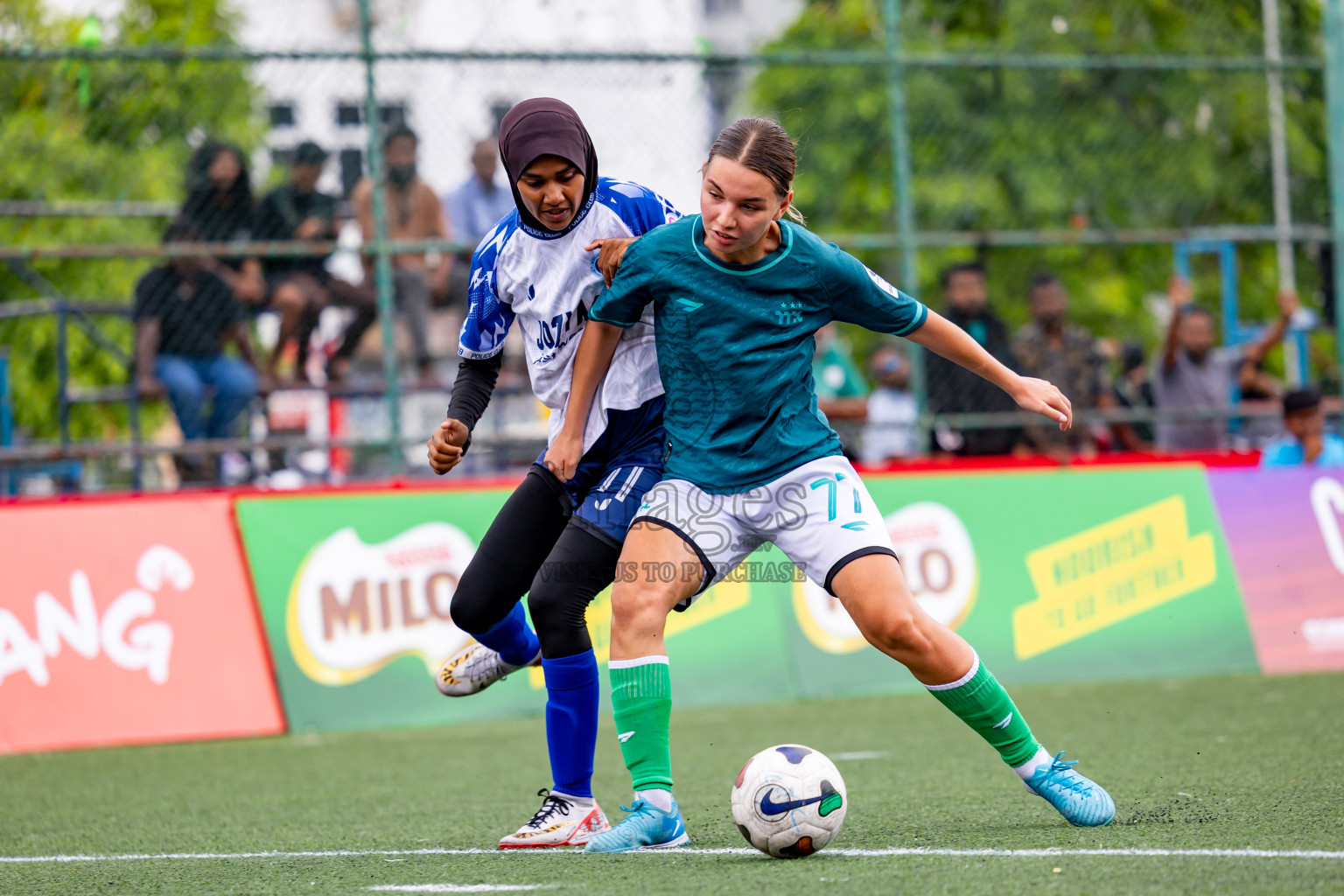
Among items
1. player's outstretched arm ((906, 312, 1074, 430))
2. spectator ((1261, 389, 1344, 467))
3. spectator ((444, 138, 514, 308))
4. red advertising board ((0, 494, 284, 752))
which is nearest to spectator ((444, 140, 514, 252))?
spectator ((444, 138, 514, 308))

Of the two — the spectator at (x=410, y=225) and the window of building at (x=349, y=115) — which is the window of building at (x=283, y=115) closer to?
the window of building at (x=349, y=115)

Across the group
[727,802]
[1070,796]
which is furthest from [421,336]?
[1070,796]

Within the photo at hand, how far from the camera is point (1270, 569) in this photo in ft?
30.1

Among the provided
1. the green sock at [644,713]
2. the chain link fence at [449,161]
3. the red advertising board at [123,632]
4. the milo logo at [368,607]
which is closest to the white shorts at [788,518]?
the green sock at [644,713]

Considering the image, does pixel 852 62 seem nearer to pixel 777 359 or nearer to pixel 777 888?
pixel 777 359

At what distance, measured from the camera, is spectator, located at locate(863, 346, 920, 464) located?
10469 mm

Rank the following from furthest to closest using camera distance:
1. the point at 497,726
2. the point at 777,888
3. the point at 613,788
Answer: the point at 497,726
the point at 613,788
the point at 777,888

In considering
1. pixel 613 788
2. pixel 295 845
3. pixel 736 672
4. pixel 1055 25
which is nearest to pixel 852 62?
pixel 1055 25

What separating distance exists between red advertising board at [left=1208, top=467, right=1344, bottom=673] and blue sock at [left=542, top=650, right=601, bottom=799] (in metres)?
5.89

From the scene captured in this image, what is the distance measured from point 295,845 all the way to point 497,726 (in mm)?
3605

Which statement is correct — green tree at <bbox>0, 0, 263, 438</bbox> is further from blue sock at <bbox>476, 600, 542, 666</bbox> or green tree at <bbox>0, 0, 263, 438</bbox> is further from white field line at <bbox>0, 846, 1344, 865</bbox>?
white field line at <bbox>0, 846, 1344, 865</bbox>

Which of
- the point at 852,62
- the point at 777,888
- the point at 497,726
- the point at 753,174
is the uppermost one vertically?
the point at 852,62

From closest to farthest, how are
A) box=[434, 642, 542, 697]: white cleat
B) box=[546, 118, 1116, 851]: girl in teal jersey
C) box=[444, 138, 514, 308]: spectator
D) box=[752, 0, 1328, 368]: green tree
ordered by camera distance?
box=[546, 118, 1116, 851]: girl in teal jersey < box=[434, 642, 542, 697]: white cleat < box=[444, 138, 514, 308]: spectator < box=[752, 0, 1328, 368]: green tree

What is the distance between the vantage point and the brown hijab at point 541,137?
4.27 metres
